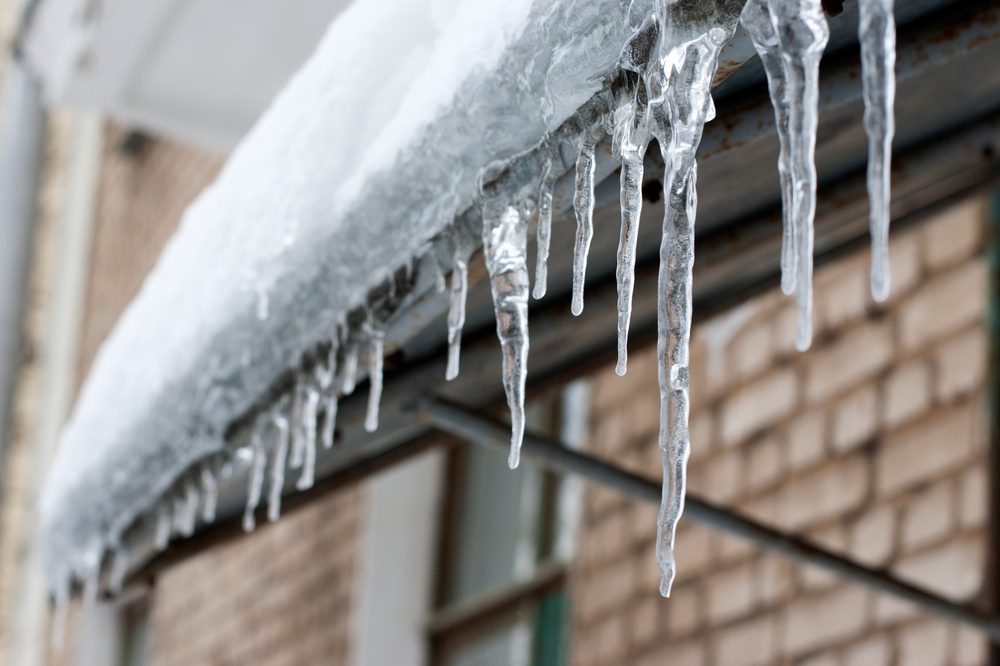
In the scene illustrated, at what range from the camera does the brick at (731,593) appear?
3.14 meters

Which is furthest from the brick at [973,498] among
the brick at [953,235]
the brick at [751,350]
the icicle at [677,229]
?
the icicle at [677,229]

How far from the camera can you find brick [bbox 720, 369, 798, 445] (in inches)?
123

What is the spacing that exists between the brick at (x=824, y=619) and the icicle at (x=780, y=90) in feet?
6.49

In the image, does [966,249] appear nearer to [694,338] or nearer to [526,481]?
[694,338]

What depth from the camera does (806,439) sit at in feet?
9.98

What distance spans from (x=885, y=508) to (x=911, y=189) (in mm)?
934

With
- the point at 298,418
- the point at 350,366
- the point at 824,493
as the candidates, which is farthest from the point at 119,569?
the point at 824,493

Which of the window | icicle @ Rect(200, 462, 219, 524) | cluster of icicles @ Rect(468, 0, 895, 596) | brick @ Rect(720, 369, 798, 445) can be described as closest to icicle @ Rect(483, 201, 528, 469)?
cluster of icicles @ Rect(468, 0, 895, 596)

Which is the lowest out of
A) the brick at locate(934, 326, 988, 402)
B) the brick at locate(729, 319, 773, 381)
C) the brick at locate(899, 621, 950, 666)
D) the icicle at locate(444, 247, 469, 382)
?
the icicle at locate(444, 247, 469, 382)

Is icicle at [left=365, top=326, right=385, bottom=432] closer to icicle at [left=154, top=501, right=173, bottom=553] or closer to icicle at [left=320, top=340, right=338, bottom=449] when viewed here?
icicle at [left=320, top=340, right=338, bottom=449]

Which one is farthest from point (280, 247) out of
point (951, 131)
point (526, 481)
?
point (526, 481)

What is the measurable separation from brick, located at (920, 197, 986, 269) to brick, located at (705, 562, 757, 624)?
737 mm

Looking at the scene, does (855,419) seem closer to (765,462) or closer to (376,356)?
(765,462)

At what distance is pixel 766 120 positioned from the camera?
135 cm
